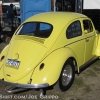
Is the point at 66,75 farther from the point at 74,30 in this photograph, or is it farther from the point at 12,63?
the point at 12,63

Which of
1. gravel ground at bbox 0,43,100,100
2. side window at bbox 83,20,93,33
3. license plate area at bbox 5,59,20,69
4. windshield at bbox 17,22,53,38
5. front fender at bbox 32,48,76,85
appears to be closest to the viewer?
front fender at bbox 32,48,76,85

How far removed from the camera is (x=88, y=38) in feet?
17.8

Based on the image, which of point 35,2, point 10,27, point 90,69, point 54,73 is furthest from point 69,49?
point 10,27

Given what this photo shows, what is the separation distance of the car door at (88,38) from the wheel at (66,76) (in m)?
0.96

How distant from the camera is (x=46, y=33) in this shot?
186 inches

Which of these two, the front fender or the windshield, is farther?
the windshield

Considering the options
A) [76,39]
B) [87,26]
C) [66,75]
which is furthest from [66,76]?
[87,26]

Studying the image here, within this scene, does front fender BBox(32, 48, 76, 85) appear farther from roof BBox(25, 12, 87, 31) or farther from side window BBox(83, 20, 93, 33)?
side window BBox(83, 20, 93, 33)

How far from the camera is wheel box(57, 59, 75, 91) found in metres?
4.32

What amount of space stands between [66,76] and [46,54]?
2.58 ft

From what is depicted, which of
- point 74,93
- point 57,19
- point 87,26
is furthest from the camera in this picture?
point 87,26

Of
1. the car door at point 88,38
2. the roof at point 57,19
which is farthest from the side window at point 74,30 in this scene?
the car door at point 88,38

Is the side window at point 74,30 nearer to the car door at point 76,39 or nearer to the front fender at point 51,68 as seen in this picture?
the car door at point 76,39

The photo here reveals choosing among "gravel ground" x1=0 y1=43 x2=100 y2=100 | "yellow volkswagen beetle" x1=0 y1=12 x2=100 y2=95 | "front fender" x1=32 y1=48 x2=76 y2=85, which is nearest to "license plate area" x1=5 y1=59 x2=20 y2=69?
"yellow volkswagen beetle" x1=0 y1=12 x2=100 y2=95
